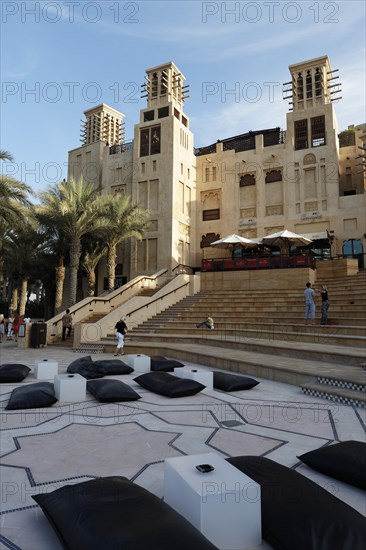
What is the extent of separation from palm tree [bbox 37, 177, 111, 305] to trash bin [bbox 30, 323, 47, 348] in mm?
4776

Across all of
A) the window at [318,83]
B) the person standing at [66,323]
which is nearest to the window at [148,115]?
the window at [318,83]

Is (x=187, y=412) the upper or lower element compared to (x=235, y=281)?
lower

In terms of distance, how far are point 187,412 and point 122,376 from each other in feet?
12.1

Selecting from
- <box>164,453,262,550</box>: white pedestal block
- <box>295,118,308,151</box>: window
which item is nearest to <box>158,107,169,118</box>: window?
<box>295,118,308,151</box>: window

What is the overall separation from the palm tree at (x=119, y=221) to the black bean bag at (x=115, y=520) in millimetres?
21493

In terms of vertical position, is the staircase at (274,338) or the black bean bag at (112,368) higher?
the staircase at (274,338)

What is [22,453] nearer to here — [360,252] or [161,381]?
[161,381]

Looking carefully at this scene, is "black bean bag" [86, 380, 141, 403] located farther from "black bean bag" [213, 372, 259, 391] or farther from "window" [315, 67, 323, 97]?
"window" [315, 67, 323, 97]

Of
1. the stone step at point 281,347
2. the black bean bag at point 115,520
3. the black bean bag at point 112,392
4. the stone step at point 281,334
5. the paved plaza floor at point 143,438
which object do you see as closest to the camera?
the black bean bag at point 115,520

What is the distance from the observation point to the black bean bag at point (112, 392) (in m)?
6.52

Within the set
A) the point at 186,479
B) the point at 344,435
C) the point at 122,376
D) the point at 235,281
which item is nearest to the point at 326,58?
the point at 235,281

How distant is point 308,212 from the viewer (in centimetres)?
2673

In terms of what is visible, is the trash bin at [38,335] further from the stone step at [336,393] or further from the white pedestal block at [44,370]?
the stone step at [336,393]

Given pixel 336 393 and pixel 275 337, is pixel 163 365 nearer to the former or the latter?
pixel 336 393
